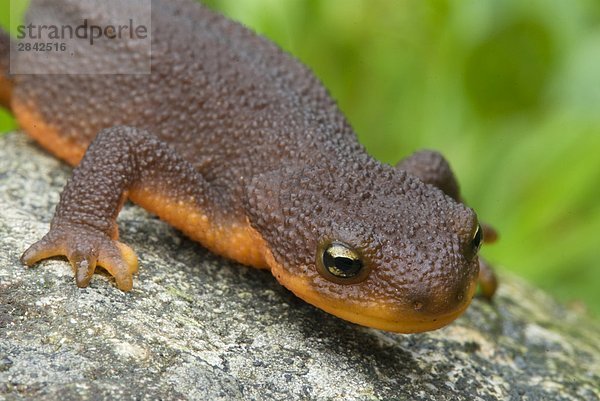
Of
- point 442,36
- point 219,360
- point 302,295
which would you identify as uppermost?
point 442,36

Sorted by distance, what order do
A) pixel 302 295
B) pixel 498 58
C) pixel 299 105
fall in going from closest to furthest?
pixel 302 295 < pixel 299 105 < pixel 498 58

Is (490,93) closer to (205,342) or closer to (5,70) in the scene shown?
(5,70)

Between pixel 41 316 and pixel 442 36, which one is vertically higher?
pixel 442 36

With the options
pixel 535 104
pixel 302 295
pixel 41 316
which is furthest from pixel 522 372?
pixel 535 104

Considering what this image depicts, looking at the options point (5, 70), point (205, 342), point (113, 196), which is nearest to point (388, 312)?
point (205, 342)

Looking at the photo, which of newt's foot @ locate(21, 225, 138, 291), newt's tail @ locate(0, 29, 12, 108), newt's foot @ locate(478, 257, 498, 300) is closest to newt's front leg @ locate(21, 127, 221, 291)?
newt's foot @ locate(21, 225, 138, 291)

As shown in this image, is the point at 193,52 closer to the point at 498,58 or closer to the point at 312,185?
the point at 312,185
